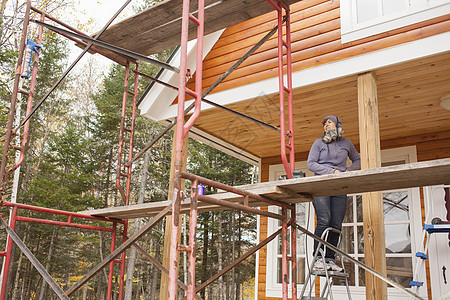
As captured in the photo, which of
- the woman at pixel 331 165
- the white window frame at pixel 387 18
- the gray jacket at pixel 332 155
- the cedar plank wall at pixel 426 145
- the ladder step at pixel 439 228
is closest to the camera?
the woman at pixel 331 165

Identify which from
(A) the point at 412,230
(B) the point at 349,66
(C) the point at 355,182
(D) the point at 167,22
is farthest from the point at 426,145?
(D) the point at 167,22

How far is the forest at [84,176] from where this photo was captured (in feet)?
41.8

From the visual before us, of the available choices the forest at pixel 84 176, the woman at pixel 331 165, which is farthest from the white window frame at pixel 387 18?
the forest at pixel 84 176

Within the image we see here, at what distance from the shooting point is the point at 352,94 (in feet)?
16.0

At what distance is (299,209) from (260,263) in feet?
4.02

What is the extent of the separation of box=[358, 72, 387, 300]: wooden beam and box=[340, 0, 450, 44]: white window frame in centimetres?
56

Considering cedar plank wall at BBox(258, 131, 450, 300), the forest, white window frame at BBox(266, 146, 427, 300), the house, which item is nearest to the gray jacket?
A: the house

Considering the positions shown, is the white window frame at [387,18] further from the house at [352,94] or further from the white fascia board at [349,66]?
the white fascia board at [349,66]

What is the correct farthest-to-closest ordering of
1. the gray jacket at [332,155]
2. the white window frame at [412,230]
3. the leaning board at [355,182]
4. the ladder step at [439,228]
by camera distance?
the white window frame at [412,230], the ladder step at [439,228], the gray jacket at [332,155], the leaning board at [355,182]

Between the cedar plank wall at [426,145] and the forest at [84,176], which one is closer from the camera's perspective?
the cedar plank wall at [426,145]

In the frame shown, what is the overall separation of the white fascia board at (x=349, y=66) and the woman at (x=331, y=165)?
0.78 m

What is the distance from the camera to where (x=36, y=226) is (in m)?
13.1

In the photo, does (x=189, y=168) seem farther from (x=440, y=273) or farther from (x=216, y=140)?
(x=440, y=273)

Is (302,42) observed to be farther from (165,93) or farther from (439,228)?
(439,228)
